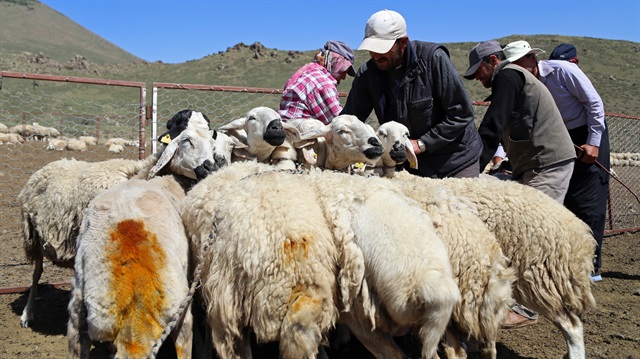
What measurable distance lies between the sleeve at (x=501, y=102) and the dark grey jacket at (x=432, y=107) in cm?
15

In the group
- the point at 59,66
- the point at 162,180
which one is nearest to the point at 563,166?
the point at 162,180

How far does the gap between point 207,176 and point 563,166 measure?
2.91m

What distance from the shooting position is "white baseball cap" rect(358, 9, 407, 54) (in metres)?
4.35

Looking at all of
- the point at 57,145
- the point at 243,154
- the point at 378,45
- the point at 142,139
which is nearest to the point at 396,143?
the point at 378,45

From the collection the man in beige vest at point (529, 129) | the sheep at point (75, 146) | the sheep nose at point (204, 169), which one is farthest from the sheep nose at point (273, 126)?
the sheep at point (75, 146)

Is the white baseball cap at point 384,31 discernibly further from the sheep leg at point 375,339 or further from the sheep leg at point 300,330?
the sheep leg at point 300,330

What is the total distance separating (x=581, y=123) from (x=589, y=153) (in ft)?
1.19

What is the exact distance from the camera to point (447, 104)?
4.44 meters

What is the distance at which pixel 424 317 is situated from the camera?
293 cm

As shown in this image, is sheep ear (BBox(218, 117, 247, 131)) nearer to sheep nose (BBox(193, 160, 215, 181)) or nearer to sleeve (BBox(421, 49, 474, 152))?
sheep nose (BBox(193, 160, 215, 181))

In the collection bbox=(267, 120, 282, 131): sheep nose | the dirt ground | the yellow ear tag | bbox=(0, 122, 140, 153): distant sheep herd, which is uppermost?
bbox=(267, 120, 282, 131): sheep nose

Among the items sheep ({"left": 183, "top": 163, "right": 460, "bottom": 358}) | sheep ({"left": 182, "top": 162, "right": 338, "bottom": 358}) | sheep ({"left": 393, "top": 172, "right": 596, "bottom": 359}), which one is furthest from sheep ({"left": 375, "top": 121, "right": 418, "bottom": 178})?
sheep ({"left": 182, "top": 162, "right": 338, "bottom": 358})

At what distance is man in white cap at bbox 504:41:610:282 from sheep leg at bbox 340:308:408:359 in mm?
3090

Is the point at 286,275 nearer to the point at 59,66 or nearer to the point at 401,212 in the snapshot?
the point at 401,212
